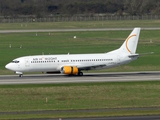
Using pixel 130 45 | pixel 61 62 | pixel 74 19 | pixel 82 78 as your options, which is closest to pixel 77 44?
pixel 130 45

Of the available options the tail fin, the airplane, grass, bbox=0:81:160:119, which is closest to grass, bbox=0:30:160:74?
the tail fin

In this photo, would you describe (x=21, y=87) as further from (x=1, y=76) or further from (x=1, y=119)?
(x=1, y=119)

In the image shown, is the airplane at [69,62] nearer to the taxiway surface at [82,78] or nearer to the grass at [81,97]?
the taxiway surface at [82,78]

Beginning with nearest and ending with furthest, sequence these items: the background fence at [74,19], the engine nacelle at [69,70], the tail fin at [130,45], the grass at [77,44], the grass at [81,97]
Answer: the grass at [81,97] < the engine nacelle at [69,70] < the tail fin at [130,45] < the grass at [77,44] < the background fence at [74,19]

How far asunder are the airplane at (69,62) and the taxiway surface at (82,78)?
3.70ft

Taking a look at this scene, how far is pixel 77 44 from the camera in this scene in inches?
4023

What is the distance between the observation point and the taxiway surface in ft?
193

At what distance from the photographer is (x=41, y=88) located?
5294 cm

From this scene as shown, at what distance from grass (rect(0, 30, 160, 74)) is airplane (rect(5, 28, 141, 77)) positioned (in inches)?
261

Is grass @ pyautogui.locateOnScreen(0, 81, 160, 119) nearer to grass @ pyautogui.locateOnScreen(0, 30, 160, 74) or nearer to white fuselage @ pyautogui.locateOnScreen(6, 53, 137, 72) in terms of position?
white fuselage @ pyautogui.locateOnScreen(6, 53, 137, 72)

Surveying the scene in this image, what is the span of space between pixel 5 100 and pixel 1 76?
18571 mm

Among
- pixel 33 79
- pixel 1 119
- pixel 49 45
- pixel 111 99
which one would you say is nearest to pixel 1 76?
pixel 33 79

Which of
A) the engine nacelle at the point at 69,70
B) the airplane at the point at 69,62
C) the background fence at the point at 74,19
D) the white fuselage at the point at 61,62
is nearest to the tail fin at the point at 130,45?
the airplane at the point at 69,62

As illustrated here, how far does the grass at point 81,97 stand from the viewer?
1698 inches
